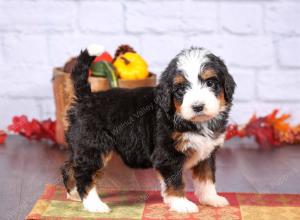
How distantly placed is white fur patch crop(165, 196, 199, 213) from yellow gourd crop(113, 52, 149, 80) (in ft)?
4.77

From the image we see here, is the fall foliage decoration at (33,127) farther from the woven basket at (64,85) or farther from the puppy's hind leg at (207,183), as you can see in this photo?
the puppy's hind leg at (207,183)

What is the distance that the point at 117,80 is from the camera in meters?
4.25

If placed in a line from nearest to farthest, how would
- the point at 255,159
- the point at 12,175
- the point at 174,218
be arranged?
the point at 174,218 < the point at 12,175 < the point at 255,159

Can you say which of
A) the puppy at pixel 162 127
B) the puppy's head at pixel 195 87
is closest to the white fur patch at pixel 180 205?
the puppy at pixel 162 127

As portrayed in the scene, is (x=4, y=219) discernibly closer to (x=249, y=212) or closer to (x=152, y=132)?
(x=152, y=132)

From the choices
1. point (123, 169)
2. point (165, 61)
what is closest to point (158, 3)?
point (165, 61)

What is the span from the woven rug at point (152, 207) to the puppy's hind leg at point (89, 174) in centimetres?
6

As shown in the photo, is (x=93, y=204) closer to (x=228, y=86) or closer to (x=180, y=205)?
(x=180, y=205)

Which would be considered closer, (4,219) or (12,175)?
(4,219)

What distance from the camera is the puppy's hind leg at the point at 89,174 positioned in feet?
10.3

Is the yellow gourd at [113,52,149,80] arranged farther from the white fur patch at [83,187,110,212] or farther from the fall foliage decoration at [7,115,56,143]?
the white fur patch at [83,187,110,212]

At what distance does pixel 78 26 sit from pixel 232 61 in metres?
1.39

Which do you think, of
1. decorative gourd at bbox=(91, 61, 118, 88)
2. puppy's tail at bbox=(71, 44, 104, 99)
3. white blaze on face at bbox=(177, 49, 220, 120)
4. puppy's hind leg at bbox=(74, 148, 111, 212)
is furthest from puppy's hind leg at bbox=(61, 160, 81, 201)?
decorative gourd at bbox=(91, 61, 118, 88)

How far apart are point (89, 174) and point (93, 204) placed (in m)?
0.17
